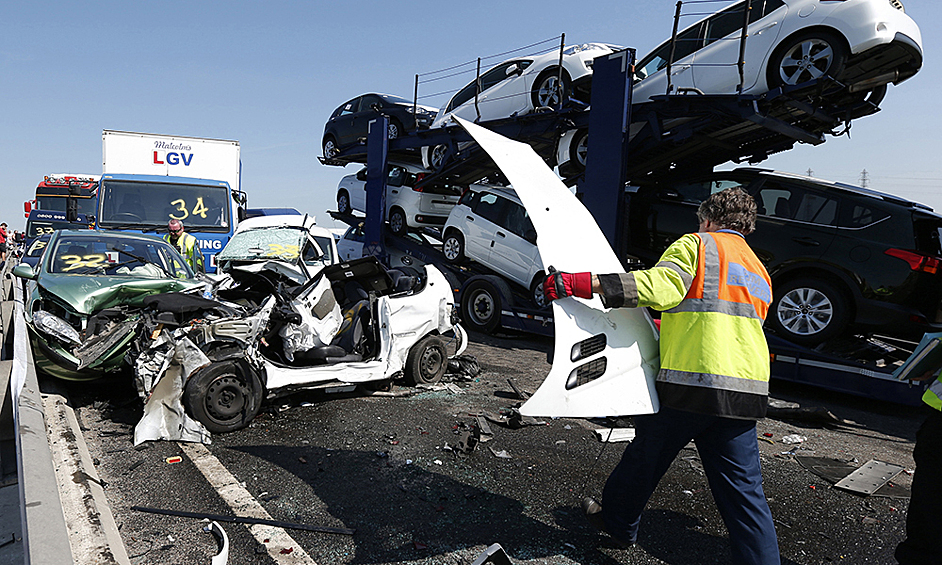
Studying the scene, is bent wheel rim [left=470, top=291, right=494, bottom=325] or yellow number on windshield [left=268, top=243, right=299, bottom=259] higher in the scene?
yellow number on windshield [left=268, top=243, right=299, bottom=259]

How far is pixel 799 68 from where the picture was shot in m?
6.17

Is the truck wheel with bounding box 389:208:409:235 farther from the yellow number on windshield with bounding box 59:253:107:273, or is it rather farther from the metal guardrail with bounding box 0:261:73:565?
the metal guardrail with bounding box 0:261:73:565

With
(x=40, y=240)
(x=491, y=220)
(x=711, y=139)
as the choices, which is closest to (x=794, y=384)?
(x=711, y=139)

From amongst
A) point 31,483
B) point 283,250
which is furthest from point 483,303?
point 31,483

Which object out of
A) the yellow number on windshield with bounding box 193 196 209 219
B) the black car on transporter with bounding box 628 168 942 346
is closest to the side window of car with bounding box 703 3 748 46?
the black car on transporter with bounding box 628 168 942 346

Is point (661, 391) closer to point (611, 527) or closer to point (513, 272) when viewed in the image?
point (611, 527)

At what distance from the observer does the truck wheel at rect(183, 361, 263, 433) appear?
4.23 m

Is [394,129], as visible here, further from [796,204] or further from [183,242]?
[796,204]

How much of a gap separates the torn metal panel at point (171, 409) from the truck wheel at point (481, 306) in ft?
17.3

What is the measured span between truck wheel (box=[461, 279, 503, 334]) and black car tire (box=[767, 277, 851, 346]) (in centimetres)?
385

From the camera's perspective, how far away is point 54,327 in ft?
14.7

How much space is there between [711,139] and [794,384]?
10.8ft

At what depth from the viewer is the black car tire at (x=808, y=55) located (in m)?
5.87

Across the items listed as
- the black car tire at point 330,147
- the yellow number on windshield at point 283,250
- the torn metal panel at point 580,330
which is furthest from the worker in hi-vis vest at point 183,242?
the torn metal panel at point 580,330
